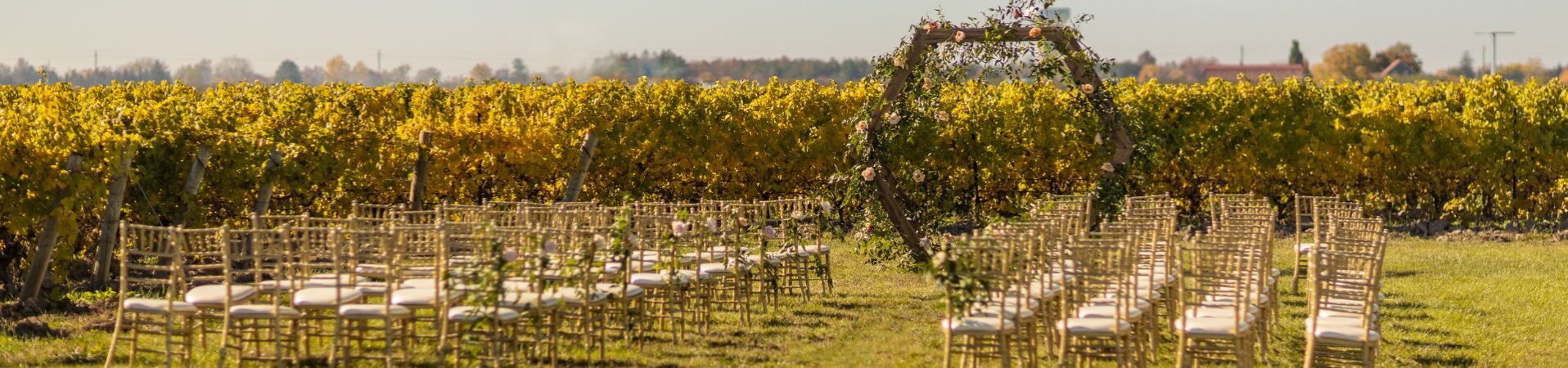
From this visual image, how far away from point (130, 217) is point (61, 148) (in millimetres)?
2460

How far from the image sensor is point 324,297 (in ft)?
25.1

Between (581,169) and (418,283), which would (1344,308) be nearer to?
(418,283)

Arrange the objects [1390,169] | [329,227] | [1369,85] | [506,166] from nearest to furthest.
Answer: [329,227] → [506,166] → [1390,169] → [1369,85]

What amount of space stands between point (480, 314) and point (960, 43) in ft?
20.1

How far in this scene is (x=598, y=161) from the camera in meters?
17.2

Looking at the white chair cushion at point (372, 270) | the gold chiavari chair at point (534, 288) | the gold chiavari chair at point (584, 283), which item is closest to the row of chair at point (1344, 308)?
the gold chiavari chair at point (584, 283)

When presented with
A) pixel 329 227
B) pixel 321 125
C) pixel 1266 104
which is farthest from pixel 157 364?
pixel 1266 104

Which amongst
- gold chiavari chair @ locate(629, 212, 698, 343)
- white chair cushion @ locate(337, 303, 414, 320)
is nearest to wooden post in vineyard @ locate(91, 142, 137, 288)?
gold chiavari chair @ locate(629, 212, 698, 343)

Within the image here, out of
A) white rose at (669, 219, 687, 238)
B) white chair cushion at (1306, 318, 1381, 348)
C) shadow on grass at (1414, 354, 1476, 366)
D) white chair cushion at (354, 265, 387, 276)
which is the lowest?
shadow on grass at (1414, 354, 1476, 366)

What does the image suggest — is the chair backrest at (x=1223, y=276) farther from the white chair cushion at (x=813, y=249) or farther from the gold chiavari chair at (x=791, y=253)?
the white chair cushion at (x=813, y=249)

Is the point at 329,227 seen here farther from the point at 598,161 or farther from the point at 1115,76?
the point at 598,161

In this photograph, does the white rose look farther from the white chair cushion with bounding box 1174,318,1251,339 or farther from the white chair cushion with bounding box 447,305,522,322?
the white chair cushion with bounding box 1174,318,1251,339

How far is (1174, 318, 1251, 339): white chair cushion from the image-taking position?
24.0ft

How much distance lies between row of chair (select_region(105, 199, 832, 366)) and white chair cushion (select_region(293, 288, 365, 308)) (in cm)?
1
